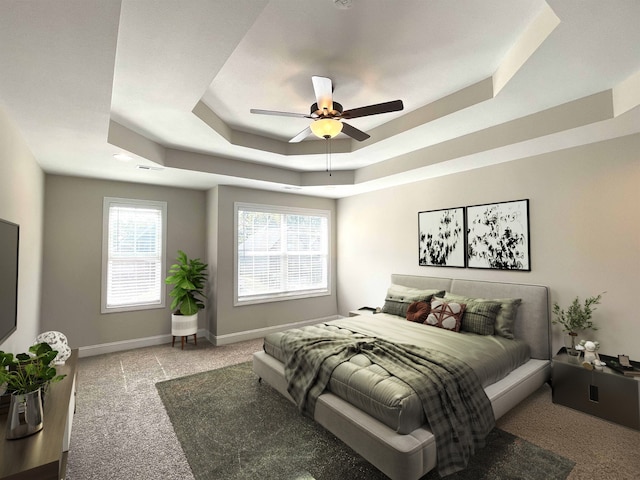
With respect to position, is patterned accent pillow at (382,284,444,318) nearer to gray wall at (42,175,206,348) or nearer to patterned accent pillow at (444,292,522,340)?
patterned accent pillow at (444,292,522,340)

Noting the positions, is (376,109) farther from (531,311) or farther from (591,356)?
(591,356)

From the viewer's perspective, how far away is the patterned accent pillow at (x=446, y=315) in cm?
355

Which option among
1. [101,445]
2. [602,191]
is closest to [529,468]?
[602,191]

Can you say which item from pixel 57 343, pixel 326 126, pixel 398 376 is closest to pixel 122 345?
pixel 57 343

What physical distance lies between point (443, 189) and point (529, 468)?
3.29m

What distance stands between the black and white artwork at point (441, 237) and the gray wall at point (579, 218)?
122mm

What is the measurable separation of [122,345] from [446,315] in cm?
450

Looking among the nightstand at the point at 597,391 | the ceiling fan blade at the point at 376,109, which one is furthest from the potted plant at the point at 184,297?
the nightstand at the point at 597,391

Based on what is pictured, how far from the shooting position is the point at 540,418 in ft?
8.90

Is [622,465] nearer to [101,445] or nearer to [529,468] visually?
[529,468]

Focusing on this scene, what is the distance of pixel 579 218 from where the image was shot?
324cm

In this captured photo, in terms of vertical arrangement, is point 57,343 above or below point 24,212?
below

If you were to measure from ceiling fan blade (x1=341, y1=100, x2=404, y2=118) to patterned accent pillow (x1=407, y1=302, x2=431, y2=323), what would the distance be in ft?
8.12

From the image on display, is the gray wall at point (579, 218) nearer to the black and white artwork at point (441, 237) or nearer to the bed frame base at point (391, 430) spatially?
the black and white artwork at point (441, 237)
